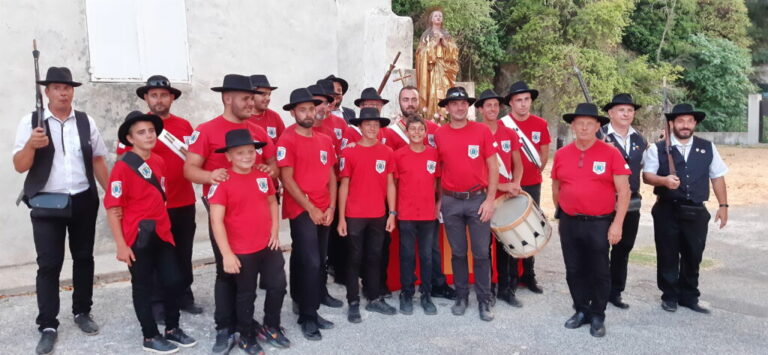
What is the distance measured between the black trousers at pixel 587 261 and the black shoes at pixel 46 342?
4.11m

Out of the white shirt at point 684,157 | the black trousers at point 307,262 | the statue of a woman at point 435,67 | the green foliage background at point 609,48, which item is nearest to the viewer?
the black trousers at point 307,262

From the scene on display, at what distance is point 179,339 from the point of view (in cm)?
452

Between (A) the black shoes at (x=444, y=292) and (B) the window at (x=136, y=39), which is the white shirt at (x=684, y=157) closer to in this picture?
(A) the black shoes at (x=444, y=292)

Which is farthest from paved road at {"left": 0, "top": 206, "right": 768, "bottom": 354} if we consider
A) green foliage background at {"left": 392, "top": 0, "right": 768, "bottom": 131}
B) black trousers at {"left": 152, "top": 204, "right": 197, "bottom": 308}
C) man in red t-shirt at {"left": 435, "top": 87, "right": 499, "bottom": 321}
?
green foliage background at {"left": 392, "top": 0, "right": 768, "bottom": 131}

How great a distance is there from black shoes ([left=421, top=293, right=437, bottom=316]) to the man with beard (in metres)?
2.09

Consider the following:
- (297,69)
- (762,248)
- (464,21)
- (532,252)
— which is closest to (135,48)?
(297,69)

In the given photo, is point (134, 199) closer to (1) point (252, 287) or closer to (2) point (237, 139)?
(2) point (237, 139)

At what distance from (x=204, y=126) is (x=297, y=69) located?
442 centimetres

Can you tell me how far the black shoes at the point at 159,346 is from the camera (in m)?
4.37

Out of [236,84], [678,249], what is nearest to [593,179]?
[678,249]

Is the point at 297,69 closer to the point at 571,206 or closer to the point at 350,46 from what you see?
the point at 350,46

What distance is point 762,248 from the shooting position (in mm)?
7762

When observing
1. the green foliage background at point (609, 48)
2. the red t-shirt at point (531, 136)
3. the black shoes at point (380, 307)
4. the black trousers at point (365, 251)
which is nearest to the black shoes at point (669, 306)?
the red t-shirt at point (531, 136)

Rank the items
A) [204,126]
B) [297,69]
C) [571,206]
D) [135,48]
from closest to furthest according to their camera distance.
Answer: [204,126] < [571,206] < [135,48] < [297,69]
